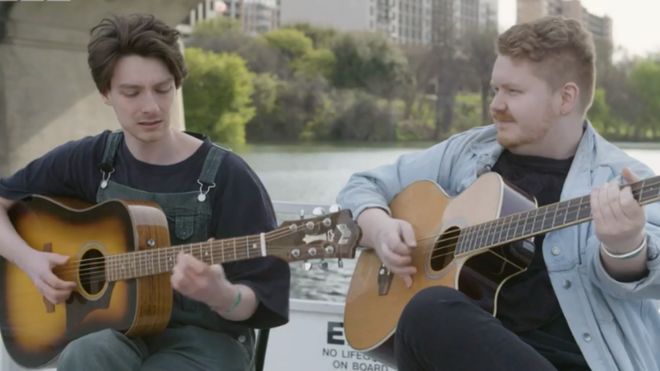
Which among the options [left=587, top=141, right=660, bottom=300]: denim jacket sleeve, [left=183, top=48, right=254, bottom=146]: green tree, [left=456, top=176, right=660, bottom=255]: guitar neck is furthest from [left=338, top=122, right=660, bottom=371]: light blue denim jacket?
[left=183, top=48, right=254, bottom=146]: green tree

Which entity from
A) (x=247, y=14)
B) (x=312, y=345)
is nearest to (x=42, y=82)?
(x=312, y=345)

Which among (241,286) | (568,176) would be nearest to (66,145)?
(241,286)

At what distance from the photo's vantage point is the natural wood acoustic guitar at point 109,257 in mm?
2074

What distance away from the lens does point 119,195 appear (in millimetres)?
2348

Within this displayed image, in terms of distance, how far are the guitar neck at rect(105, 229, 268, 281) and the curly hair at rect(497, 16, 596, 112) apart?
2.29ft

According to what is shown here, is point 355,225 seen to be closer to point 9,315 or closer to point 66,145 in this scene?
point 66,145

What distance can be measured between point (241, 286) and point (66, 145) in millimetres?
725

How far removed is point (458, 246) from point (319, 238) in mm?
322

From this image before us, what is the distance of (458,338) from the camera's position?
1837mm

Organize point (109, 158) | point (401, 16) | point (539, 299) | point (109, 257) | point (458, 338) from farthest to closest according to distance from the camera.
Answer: point (401, 16) < point (109, 158) < point (109, 257) < point (539, 299) < point (458, 338)

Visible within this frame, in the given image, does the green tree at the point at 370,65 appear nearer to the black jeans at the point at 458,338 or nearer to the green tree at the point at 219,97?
the green tree at the point at 219,97

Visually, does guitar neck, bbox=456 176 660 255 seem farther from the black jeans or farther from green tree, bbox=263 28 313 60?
green tree, bbox=263 28 313 60

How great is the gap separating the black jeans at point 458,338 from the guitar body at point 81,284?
0.63 meters

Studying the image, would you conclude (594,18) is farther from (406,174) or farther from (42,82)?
(406,174)
